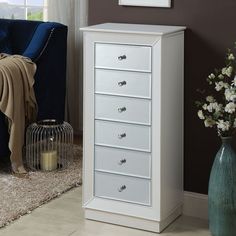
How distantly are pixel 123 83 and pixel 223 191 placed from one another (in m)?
0.71

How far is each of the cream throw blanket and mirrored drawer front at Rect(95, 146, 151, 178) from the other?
98cm

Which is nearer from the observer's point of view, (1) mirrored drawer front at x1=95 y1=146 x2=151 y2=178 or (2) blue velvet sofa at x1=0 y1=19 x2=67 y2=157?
(1) mirrored drawer front at x1=95 y1=146 x2=151 y2=178

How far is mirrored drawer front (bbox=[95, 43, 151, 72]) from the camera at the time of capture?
3.23 meters

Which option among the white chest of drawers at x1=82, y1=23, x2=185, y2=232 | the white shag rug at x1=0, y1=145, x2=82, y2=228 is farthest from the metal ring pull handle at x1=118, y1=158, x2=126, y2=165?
the white shag rug at x1=0, y1=145, x2=82, y2=228

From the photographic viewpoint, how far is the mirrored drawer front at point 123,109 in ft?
10.8

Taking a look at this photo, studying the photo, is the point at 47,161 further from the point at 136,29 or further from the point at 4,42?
the point at 136,29

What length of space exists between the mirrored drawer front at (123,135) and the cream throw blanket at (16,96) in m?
0.98

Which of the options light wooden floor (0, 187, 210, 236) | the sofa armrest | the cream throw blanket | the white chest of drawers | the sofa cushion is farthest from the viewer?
the sofa cushion

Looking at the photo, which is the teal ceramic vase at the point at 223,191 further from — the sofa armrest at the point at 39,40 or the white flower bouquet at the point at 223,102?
the sofa armrest at the point at 39,40

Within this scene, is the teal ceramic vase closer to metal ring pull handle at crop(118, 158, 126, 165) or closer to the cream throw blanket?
metal ring pull handle at crop(118, 158, 126, 165)

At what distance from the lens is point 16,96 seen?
4250mm

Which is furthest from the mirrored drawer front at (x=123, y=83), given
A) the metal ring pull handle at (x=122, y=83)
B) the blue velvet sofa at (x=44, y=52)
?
the blue velvet sofa at (x=44, y=52)

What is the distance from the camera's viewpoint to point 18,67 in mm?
4328

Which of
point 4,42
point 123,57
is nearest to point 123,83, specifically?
point 123,57
